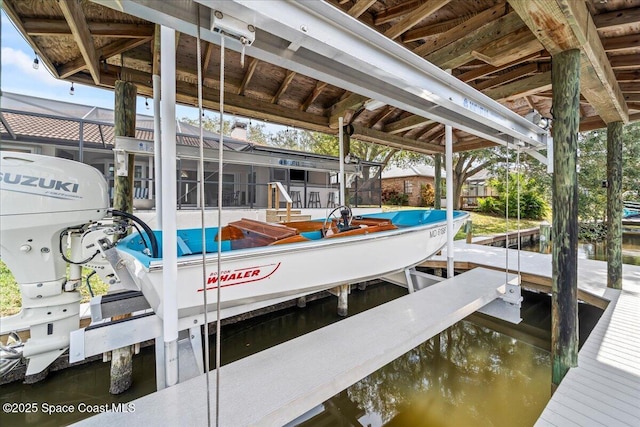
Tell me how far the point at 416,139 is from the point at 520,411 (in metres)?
4.92

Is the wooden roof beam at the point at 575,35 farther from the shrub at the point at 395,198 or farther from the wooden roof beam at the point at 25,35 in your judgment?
the shrub at the point at 395,198

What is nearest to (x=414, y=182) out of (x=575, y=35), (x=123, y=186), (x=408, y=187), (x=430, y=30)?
(x=408, y=187)

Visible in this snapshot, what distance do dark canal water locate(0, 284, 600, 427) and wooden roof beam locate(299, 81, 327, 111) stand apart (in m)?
3.49

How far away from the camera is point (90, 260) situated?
1785 mm

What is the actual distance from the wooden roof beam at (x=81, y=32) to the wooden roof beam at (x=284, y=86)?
2.04 metres

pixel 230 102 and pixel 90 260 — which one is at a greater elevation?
pixel 230 102

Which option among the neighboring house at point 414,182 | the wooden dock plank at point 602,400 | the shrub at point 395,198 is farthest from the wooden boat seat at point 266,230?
the neighboring house at point 414,182

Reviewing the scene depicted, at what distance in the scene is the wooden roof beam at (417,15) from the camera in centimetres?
217

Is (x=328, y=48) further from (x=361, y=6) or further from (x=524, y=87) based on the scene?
(x=524, y=87)

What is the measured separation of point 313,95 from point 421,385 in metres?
4.04

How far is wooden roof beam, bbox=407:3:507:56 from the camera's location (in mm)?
2418

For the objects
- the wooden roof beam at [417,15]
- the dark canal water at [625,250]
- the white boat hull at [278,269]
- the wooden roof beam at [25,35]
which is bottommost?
the dark canal water at [625,250]

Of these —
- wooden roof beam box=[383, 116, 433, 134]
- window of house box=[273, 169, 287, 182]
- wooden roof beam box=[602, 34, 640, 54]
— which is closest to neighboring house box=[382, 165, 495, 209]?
window of house box=[273, 169, 287, 182]

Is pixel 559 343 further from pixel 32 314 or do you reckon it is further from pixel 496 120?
pixel 32 314
